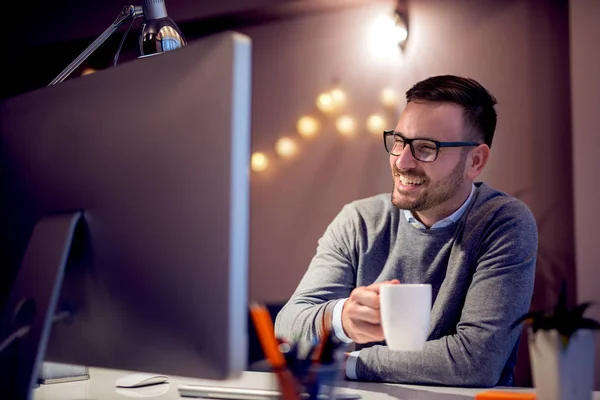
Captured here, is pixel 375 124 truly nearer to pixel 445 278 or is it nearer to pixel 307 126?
pixel 307 126

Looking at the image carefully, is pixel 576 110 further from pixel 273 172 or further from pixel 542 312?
pixel 542 312

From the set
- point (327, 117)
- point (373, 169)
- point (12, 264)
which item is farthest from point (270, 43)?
point (12, 264)

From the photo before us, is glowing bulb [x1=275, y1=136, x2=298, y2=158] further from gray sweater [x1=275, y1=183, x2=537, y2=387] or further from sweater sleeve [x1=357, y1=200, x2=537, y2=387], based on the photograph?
sweater sleeve [x1=357, y1=200, x2=537, y2=387]

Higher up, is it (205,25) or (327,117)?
(205,25)

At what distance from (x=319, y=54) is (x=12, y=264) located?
2.71m

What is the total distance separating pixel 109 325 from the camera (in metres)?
0.78

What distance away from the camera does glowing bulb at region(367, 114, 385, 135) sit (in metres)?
3.17

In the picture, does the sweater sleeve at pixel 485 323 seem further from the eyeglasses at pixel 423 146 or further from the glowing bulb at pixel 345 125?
the glowing bulb at pixel 345 125

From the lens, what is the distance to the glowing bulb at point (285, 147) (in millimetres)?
3396

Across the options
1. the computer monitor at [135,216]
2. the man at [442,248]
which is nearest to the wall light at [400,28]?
the man at [442,248]

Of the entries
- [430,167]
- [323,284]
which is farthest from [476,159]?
[323,284]

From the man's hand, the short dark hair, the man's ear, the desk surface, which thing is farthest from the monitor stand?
the man's ear

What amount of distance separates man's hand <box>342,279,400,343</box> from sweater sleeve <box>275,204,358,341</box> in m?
0.23

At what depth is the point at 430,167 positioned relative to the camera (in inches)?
74.6
